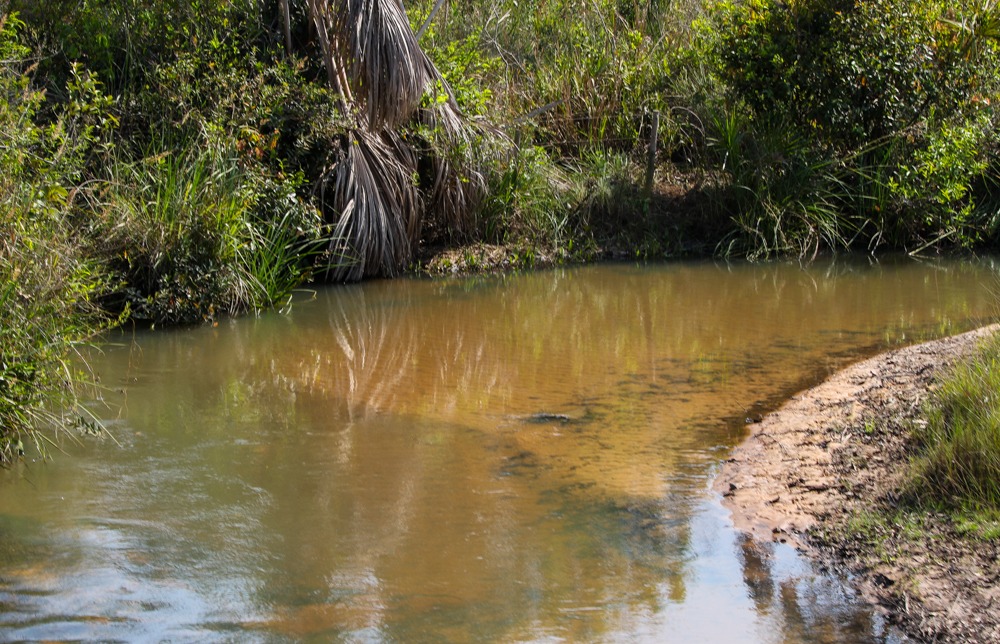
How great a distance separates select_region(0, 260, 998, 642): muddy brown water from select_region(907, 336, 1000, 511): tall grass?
2.12 feet

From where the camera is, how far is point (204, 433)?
19.1 ft

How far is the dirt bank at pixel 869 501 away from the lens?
12.2ft

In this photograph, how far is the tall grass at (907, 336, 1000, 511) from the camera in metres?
4.14

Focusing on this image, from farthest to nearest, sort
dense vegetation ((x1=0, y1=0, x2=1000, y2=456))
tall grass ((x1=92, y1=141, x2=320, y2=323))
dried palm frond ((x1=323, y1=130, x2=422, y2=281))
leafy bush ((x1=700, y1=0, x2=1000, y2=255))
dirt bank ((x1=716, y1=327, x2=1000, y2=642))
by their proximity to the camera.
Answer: leafy bush ((x1=700, y1=0, x2=1000, y2=255)) < dried palm frond ((x1=323, y1=130, x2=422, y2=281)) < dense vegetation ((x1=0, y1=0, x2=1000, y2=456)) < tall grass ((x1=92, y1=141, x2=320, y2=323)) < dirt bank ((x1=716, y1=327, x2=1000, y2=642))

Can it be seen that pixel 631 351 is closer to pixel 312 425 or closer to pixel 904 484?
pixel 312 425

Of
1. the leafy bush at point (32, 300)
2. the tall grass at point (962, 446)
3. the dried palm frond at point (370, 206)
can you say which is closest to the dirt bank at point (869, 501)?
the tall grass at point (962, 446)

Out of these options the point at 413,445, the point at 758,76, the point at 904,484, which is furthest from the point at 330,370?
the point at 758,76

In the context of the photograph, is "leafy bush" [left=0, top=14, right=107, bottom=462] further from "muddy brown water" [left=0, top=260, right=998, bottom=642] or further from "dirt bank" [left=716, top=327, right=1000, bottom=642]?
"dirt bank" [left=716, top=327, right=1000, bottom=642]

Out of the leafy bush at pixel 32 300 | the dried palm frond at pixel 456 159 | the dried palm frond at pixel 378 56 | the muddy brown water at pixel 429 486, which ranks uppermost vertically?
the dried palm frond at pixel 378 56

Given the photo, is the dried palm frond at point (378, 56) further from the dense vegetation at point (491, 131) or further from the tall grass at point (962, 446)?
the tall grass at point (962, 446)

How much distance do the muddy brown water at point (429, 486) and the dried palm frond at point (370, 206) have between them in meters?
1.41

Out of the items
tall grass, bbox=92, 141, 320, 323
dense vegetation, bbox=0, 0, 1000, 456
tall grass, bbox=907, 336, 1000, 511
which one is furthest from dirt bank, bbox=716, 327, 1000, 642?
tall grass, bbox=92, 141, 320, 323

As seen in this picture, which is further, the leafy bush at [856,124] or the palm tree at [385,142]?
the leafy bush at [856,124]

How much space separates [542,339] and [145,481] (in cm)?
386
